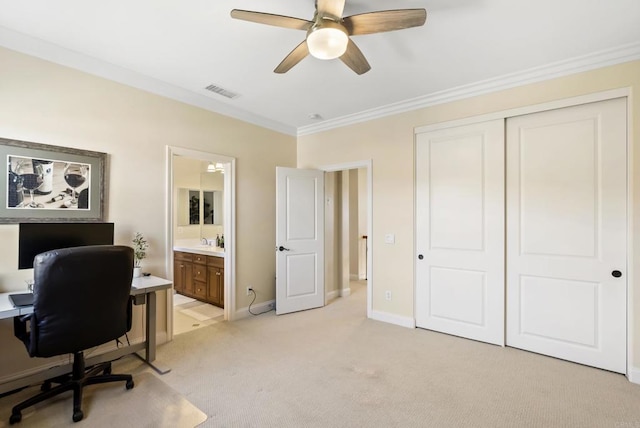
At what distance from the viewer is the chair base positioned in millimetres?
1926

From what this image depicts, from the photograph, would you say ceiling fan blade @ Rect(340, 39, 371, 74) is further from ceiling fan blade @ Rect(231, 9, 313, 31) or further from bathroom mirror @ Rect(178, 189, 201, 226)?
bathroom mirror @ Rect(178, 189, 201, 226)

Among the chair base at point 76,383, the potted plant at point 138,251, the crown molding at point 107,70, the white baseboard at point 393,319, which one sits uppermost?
the crown molding at point 107,70

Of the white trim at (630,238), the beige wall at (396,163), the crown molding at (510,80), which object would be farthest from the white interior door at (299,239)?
the white trim at (630,238)

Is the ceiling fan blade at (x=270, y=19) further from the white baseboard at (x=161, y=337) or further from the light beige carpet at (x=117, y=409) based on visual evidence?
the white baseboard at (x=161, y=337)

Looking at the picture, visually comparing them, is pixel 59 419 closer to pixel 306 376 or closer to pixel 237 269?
pixel 306 376

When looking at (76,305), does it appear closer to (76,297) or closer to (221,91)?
(76,297)

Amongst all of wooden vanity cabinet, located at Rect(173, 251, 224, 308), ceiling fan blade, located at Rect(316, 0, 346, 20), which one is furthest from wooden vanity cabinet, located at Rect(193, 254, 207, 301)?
ceiling fan blade, located at Rect(316, 0, 346, 20)

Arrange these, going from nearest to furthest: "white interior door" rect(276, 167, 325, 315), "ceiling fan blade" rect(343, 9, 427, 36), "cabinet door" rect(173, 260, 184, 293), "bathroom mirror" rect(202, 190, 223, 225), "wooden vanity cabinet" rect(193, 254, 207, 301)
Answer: "ceiling fan blade" rect(343, 9, 427, 36) < "white interior door" rect(276, 167, 325, 315) < "wooden vanity cabinet" rect(193, 254, 207, 301) < "cabinet door" rect(173, 260, 184, 293) < "bathroom mirror" rect(202, 190, 223, 225)

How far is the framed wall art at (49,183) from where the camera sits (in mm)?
2301

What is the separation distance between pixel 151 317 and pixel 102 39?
2303 millimetres

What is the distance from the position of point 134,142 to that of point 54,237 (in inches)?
43.5

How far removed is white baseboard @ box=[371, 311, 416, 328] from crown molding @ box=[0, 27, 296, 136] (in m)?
3.03

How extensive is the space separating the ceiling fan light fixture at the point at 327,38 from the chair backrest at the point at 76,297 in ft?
6.06

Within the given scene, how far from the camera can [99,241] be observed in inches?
101
